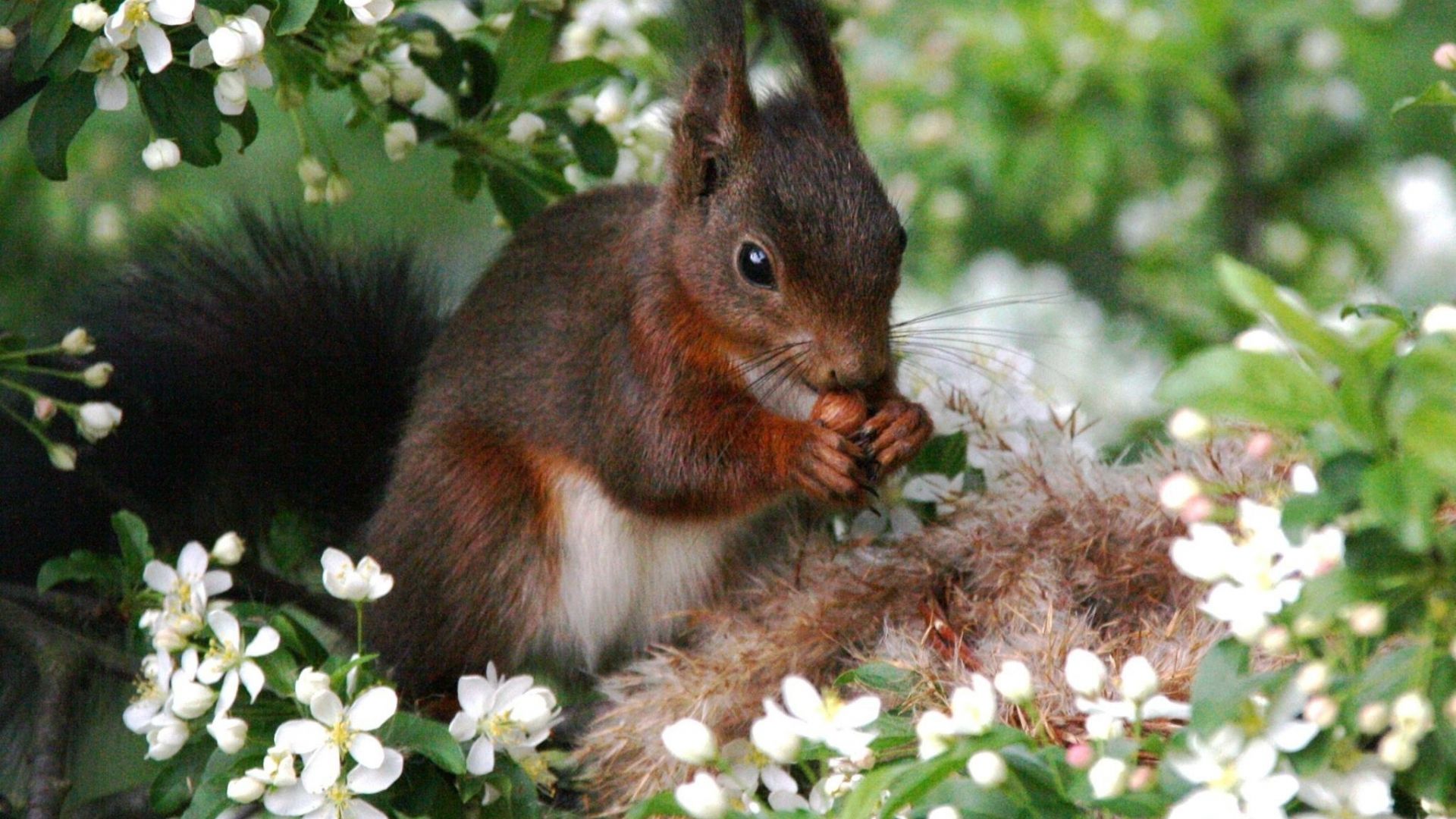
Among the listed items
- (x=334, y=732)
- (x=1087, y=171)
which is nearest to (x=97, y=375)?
(x=334, y=732)

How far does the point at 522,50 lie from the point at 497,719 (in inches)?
25.6

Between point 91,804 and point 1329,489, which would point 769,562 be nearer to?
point 91,804

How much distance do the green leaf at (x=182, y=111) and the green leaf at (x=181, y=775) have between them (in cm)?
46

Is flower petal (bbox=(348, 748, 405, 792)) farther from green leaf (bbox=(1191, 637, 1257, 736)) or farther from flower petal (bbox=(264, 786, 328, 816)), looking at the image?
green leaf (bbox=(1191, 637, 1257, 736))

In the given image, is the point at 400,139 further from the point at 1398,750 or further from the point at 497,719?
the point at 1398,750

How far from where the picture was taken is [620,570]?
1640 millimetres

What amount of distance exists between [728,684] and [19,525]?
30.4 inches

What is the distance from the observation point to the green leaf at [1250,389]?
0.77 m

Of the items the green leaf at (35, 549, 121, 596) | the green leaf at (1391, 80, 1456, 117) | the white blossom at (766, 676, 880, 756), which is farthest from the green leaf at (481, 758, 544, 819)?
the green leaf at (1391, 80, 1456, 117)

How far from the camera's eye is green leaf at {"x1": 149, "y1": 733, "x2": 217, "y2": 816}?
131cm

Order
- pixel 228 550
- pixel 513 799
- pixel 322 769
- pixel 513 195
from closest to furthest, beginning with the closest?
pixel 322 769 < pixel 513 799 < pixel 228 550 < pixel 513 195

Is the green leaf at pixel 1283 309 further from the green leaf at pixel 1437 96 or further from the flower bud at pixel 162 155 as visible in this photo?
the flower bud at pixel 162 155

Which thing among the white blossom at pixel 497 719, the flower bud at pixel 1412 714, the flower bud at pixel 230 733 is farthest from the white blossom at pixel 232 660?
the flower bud at pixel 1412 714

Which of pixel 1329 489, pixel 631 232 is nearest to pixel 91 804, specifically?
pixel 631 232
